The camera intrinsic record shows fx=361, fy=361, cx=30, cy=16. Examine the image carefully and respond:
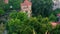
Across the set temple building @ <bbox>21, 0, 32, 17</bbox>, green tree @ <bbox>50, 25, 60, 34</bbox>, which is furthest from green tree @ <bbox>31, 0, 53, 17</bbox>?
green tree @ <bbox>50, 25, 60, 34</bbox>

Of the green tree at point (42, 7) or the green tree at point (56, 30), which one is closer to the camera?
the green tree at point (56, 30)

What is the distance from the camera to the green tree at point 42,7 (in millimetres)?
23295

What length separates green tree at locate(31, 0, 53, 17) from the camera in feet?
76.4

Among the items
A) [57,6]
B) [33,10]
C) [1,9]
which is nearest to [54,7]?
[57,6]

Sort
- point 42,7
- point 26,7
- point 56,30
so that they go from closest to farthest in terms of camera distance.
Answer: point 56,30 → point 26,7 → point 42,7

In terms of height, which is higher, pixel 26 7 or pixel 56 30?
pixel 26 7

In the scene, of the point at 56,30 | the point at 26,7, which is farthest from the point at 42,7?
the point at 56,30

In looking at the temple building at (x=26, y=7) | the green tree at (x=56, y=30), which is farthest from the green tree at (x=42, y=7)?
the green tree at (x=56, y=30)

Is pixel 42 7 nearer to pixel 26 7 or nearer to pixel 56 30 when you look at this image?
pixel 26 7

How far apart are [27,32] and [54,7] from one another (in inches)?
349

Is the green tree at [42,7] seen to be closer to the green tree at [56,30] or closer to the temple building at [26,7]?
the temple building at [26,7]

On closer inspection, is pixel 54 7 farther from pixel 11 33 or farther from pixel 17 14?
pixel 11 33

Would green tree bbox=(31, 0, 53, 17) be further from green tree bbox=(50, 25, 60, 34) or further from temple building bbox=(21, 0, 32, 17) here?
green tree bbox=(50, 25, 60, 34)

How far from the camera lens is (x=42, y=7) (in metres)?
23.3
